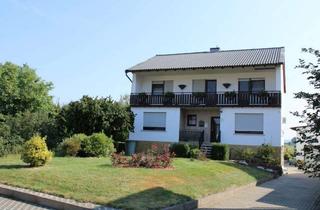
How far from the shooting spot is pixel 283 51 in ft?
111

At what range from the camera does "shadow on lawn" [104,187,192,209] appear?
32.9 feet

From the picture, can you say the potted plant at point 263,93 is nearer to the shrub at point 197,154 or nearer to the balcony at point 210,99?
the balcony at point 210,99

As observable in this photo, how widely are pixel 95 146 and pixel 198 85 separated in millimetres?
14435

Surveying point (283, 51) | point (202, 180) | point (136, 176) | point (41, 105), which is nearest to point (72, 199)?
point (136, 176)

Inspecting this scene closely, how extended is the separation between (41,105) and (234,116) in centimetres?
2751

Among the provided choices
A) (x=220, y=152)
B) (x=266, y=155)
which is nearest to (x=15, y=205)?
(x=220, y=152)

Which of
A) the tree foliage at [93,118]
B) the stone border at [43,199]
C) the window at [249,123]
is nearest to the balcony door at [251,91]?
the window at [249,123]

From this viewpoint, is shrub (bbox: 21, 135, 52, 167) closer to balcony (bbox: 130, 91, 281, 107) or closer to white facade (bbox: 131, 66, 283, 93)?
balcony (bbox: 130, 91, 281, 107)

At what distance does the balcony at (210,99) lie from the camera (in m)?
29.8

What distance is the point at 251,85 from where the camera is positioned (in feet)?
105

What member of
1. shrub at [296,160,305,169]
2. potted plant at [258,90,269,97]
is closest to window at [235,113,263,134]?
potted plant at [258,90,269,97]

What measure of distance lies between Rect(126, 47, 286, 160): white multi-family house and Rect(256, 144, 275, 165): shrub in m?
2.83

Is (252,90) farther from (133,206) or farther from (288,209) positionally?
(133,206)

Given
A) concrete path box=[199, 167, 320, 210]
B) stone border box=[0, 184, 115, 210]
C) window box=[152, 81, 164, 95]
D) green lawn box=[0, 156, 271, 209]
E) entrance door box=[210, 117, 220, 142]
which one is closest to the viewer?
stone border box=[0, 184, 115, 210]
